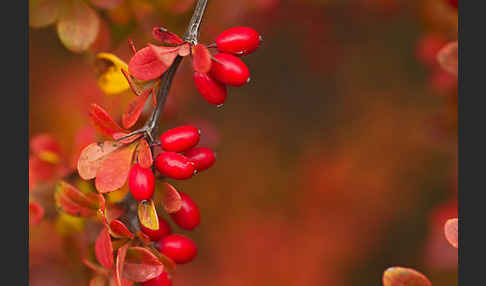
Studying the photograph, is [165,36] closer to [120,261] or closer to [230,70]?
[230,70]

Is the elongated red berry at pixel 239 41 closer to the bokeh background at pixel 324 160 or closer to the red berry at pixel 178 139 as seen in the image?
the red berry at pixel 178 139

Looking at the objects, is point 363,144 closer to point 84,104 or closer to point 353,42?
point 353,42

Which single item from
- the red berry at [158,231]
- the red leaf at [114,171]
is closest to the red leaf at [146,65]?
the red leaf at [114,171]

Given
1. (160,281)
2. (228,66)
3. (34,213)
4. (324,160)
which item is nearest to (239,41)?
(228,66)

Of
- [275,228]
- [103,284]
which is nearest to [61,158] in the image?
[103,284]

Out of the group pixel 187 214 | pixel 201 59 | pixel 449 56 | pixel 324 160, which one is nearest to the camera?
pixel 201 59

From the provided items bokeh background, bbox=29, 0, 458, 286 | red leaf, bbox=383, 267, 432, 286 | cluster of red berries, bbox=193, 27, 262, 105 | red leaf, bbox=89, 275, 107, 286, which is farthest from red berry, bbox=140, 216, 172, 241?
bokeh background, bbox=29, 0, 458, 286
